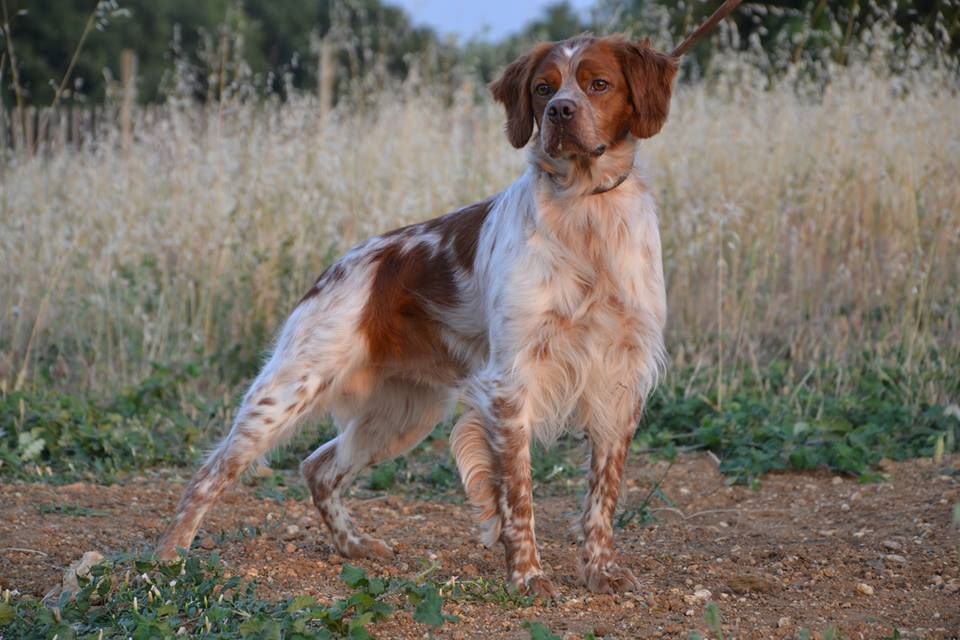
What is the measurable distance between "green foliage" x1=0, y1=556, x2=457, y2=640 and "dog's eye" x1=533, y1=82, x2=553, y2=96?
1.41 meters

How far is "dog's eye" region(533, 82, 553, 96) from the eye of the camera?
347 cm

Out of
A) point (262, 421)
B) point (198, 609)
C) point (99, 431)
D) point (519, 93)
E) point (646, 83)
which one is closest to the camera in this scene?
point (198, 609)

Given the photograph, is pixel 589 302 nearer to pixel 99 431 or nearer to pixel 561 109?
pixel 561 109

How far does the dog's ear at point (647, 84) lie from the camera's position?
136 inches

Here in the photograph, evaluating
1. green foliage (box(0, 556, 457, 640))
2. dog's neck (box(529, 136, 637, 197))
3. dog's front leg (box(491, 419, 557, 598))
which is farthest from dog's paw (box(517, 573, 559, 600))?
dog's neck (box(529, 136, 637, 197))

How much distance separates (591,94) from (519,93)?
0.26 meters

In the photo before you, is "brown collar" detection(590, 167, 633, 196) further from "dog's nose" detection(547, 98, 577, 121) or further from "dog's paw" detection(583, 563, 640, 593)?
"dog's paw" detection(583, 563, 640, 593)

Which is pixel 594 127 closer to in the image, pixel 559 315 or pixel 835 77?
pixel 559 315

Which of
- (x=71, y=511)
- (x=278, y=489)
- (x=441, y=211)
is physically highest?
(x=441, y=211)

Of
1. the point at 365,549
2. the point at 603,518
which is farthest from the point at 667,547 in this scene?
the point at 365,549

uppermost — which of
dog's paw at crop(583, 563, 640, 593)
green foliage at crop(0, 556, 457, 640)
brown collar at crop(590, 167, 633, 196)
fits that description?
brown collar at crop(590, 167, 633, 196)

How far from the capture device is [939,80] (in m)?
6.91

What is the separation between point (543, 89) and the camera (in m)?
3.49

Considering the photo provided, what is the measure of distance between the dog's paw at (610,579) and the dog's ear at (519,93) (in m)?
1.22
